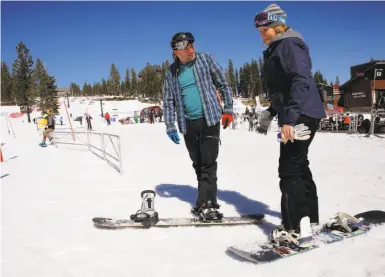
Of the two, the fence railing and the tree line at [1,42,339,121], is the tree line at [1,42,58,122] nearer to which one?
the tree line at [1,42,339,121]

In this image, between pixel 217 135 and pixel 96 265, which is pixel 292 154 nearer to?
pixel 217 135

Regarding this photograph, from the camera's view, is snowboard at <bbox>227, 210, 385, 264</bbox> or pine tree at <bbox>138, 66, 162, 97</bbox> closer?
snowboard at <bbox>227, 210, 385, 264</bbox>

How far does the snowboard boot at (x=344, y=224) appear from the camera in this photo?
272 centimetres

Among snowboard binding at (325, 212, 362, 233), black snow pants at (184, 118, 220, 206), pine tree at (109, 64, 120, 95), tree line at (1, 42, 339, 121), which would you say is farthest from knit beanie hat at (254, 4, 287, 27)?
pine tree at (109, 64, 120, 95)

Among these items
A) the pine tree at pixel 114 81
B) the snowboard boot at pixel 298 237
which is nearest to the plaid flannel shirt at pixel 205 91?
the snowboard boot at pixel 298 237

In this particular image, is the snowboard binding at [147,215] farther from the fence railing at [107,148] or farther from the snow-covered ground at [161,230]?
the fence railing at [107,148]

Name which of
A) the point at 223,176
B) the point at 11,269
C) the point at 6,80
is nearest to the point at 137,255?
the point at 11,269

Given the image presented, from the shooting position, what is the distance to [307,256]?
2381mm

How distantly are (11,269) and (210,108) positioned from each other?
7.53 ft

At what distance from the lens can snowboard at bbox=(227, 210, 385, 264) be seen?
7.67ft

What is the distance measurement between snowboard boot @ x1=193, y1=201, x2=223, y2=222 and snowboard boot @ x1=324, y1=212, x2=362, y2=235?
109cm

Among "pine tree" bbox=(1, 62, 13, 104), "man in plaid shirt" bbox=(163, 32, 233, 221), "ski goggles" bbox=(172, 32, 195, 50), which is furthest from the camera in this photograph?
"pine tree" bbox=(1, 62, 13, 104)

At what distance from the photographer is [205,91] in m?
3.32

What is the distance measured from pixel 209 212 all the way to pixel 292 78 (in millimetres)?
1670
